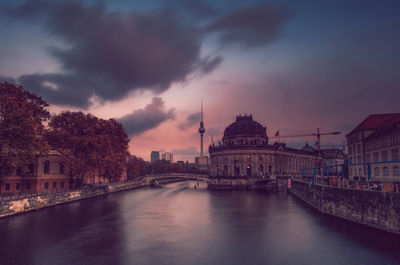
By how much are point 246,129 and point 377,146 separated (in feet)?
246

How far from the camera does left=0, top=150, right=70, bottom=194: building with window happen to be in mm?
57344

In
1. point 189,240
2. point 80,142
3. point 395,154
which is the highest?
point 80,142

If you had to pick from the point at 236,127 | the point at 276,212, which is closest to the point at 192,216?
the point at 276,212

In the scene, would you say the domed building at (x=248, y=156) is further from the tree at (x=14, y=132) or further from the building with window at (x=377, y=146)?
the tree at (x=14, y=132)

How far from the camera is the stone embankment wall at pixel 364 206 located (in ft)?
97.6

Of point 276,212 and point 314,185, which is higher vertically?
point 314,185

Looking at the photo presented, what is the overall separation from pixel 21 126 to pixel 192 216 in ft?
95.6

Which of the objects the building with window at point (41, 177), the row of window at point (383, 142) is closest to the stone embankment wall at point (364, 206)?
the row of window at point (383, 142)

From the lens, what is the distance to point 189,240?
106 ft

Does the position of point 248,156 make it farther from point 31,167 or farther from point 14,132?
point 14,132

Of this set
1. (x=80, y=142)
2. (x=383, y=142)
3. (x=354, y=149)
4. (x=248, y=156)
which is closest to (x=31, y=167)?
(x=80, y=142)

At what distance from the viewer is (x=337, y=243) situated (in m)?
29.8

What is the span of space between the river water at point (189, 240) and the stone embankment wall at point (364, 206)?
4.21 ft

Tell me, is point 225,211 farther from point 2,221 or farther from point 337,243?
point 2,221
